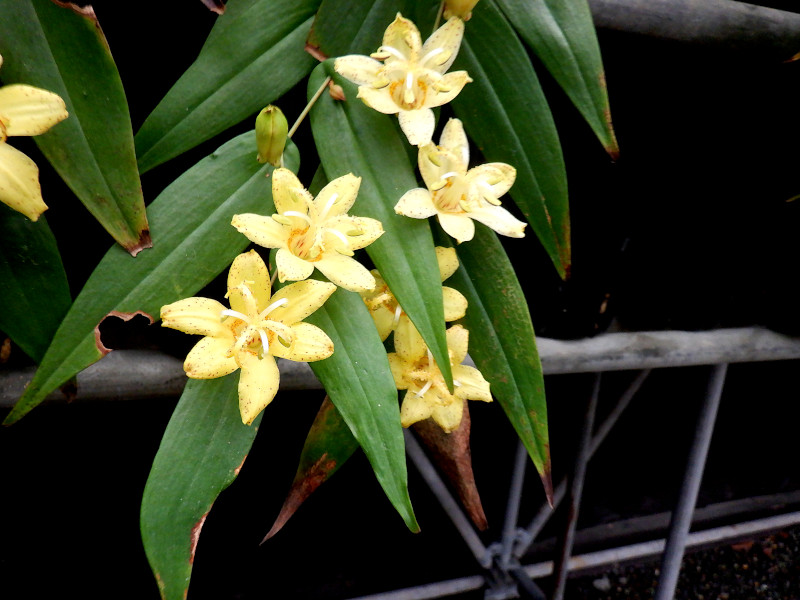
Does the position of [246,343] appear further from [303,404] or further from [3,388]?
[303,404]

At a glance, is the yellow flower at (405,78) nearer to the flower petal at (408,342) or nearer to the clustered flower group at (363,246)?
the clustered flower group at (363,246)

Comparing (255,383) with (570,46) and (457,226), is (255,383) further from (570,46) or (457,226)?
(570,46)

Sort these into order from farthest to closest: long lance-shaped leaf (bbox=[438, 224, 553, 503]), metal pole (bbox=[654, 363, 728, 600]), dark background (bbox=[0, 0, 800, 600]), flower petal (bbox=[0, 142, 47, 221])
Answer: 1. metal pole (bbox=[654, 363, 728, 600])
2. dark background (bbox=[0, 0, 800, 600])
3. long lance-shaped leaf (bbox=[438, 224, 553, 503])
4. flower petal (bbox=[0, 142, 47, 221])

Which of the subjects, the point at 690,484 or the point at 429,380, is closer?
the point at 429,380

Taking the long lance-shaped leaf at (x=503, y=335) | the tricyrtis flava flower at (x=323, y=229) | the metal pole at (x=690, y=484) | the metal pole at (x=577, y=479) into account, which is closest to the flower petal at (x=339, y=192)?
the tricyrtis flava flower at (x=323, y=229)

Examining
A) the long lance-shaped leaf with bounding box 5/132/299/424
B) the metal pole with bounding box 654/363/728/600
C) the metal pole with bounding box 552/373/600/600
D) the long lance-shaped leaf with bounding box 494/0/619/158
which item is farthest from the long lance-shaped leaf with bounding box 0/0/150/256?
the metal pole with bounding box 654/363/728/600

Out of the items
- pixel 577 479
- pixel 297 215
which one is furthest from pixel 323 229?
pixel 577 479

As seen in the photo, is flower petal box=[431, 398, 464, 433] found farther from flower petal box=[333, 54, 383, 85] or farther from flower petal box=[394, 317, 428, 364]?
flower petal box=[333, 54, 383, 85]
